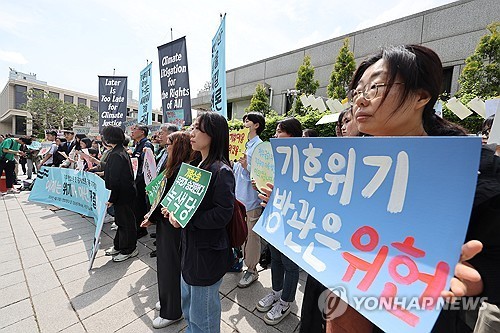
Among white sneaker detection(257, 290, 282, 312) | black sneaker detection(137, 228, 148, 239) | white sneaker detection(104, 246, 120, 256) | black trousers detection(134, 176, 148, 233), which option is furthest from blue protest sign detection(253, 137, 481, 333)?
black sneaker detection(137, 228, 148, 239)

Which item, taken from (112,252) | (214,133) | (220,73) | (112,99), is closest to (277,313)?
(214,133)

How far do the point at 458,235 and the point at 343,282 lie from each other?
352 mm

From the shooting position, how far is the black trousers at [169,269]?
2.13m

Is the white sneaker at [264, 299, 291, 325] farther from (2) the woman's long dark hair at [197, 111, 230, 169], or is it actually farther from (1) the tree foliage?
→ (1) the tree foliage

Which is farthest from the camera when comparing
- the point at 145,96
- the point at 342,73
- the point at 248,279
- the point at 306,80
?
the point at 306,80

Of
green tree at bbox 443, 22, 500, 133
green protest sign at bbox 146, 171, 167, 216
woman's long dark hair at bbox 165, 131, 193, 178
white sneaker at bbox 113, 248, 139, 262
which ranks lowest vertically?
white sneaker at bbox 113, 248, 139, 262

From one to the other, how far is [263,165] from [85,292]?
256 cm

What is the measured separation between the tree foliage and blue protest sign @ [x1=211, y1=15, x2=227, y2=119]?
155 ft

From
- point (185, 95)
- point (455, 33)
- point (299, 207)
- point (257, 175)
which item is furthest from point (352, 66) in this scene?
point (299, 207)

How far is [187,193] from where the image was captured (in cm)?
165

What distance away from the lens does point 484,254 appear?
0.60 meters

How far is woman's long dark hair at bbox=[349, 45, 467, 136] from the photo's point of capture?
801 millimetres

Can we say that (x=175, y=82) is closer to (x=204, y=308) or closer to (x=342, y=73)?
(x=204, y=308)

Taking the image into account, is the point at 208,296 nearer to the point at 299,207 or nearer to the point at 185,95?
the point at 299,207
